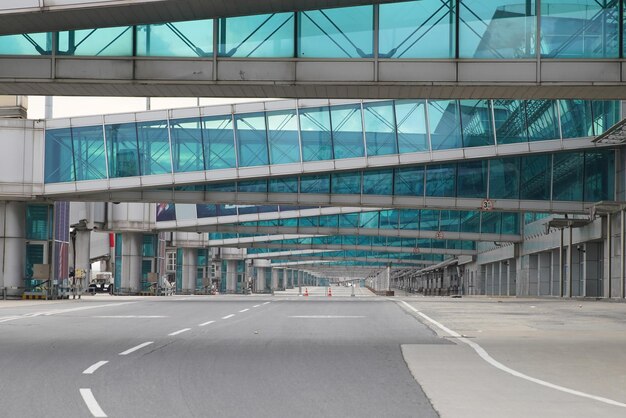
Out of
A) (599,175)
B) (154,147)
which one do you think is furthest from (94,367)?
(599,175)

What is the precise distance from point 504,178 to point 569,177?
11.2ft

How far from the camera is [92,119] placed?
46.8m

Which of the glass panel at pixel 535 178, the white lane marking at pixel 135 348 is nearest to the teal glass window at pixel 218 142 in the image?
the glass panel at pixel 535 178

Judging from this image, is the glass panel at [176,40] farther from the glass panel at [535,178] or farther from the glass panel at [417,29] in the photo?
the glass panel at [535,178]

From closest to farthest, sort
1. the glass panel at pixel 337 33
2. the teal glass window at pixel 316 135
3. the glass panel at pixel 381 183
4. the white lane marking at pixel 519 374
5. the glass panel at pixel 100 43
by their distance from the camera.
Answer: the white lane marking at pixel 519 374, the glass panel at pixel 100 43, the glass panel at pixel 337 33, the teal glass window at pixel 316 135, the glass panel at pixel 381 183

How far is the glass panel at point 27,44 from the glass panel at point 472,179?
108ft

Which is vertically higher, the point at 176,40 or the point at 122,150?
the point at 122,150

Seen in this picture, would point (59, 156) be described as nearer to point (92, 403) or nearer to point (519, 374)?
point (519, 374)

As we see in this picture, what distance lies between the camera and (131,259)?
226 feet

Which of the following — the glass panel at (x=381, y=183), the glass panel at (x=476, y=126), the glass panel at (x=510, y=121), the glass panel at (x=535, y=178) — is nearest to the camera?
the glass panel at (x=510, y=121)

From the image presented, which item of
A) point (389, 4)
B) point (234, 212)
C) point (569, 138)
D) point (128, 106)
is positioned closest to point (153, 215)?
point (234, 212)

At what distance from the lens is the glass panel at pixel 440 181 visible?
48.7 m

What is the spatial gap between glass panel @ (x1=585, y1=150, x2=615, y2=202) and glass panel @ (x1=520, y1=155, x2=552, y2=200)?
6.71ft

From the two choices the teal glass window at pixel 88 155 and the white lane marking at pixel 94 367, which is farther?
the teal glass window at pixel 88 155
